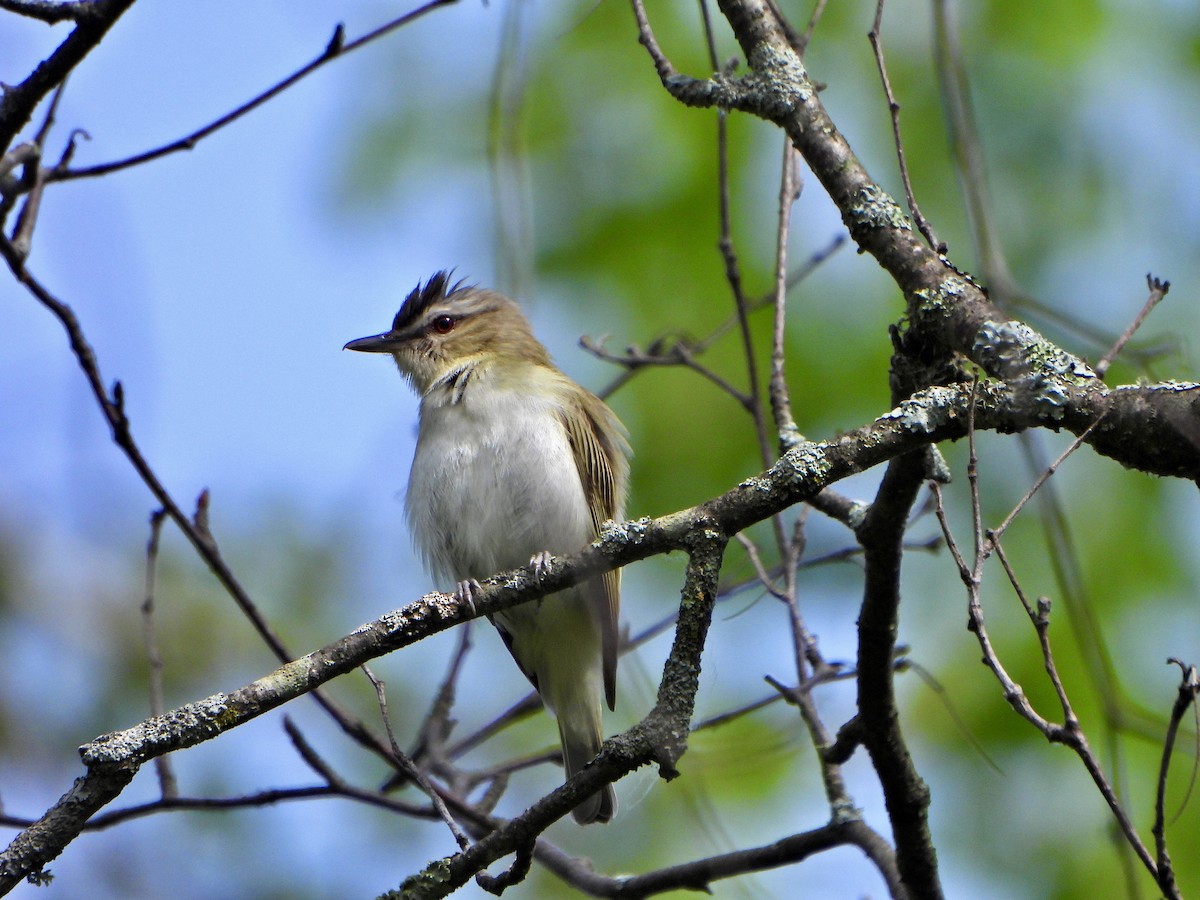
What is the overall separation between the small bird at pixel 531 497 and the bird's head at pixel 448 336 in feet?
0.07

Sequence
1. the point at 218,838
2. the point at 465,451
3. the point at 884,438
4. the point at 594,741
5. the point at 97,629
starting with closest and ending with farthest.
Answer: the point at 884,438
the point at 465,451
the point at 594,741
the point at 218,838
the point at 97,629

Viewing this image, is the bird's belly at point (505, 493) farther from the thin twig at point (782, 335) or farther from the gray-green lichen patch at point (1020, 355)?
the gray-green lichen patch at point (1020, 355)

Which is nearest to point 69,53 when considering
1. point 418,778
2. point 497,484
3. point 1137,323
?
point 418,778

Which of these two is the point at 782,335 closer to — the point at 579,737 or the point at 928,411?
the point at 928,411

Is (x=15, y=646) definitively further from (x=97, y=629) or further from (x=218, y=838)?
(x=218, y=838)

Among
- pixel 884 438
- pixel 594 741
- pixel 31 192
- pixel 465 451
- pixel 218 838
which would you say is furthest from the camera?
pixel 218 838

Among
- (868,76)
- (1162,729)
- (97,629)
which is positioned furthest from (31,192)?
(97,629)

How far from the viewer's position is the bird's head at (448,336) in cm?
600

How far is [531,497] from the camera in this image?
5.03 m

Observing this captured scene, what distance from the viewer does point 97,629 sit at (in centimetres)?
871

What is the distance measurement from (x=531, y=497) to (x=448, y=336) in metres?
1.44

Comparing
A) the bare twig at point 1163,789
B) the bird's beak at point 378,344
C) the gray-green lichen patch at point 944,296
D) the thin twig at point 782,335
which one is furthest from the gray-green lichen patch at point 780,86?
the bird's beak at point 378,344

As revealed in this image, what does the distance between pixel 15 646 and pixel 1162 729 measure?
798cm

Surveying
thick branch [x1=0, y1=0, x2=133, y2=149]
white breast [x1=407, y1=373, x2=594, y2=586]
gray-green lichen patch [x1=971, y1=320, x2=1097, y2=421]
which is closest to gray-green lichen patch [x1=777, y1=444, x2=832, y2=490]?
gray-green lichen patch [x1=971, y1=320, x2=1097, y2=421]
